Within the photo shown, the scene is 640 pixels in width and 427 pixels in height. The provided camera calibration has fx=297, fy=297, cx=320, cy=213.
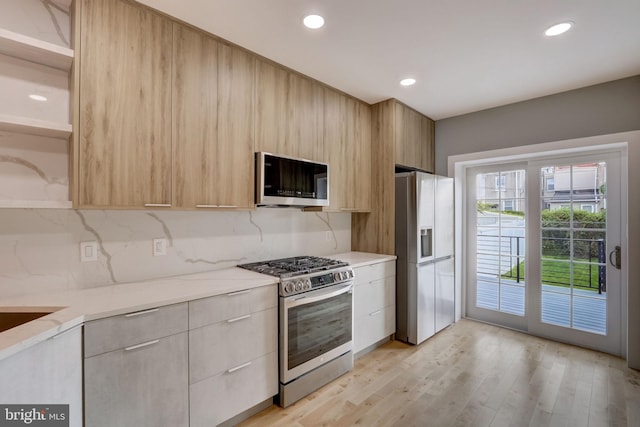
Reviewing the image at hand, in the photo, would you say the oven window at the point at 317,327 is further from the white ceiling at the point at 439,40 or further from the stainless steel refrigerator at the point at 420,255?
the white ceiling at the point at 439,40

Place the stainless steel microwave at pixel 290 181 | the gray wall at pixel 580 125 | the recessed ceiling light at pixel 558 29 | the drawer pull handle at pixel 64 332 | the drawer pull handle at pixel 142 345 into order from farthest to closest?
the gray wall at pixel 580 125 < the stainless steel microwave at pixel 290 181 < the recessed ceiling light at pixel 558 29 < the drawer pull handle at pixel 142 345 < the drawer pull handle at pixel 64 332

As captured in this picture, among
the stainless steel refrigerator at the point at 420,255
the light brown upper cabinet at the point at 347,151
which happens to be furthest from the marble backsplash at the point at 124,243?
the stainless steel refrigerator at the point at 420,255

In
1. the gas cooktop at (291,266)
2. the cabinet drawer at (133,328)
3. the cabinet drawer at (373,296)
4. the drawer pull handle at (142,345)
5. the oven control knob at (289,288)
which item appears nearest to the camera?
the cabinet drawer at (133,328)

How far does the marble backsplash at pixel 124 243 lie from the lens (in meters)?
1.66

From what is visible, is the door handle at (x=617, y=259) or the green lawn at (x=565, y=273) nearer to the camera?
the door handle at (x=617, y=259)

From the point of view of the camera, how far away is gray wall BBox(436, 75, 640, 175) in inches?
106

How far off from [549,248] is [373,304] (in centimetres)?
211

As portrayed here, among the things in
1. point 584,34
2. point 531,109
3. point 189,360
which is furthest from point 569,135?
point 189,360

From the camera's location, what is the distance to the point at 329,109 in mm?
2992

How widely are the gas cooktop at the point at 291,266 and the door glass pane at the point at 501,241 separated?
87.8 inches

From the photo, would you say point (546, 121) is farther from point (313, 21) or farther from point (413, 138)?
point (313, 21)

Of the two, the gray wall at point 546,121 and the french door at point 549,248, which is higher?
the gray wall at point 546,121

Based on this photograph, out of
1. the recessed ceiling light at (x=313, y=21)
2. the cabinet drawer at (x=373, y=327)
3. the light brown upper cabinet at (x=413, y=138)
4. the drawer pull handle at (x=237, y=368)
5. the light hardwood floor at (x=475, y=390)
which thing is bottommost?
the light hardwood floor at (x=475, y=390)

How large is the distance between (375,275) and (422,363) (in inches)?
35.4
